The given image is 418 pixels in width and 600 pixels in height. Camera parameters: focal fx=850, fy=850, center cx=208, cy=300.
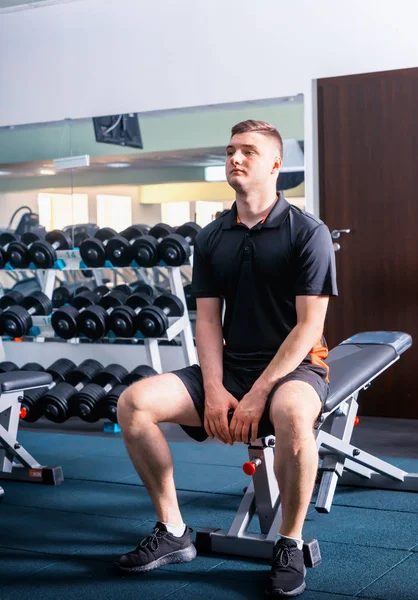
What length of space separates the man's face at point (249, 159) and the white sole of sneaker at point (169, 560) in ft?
3.37

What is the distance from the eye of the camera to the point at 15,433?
3.34 meters

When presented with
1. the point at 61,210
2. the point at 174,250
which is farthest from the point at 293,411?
the point at 61,210

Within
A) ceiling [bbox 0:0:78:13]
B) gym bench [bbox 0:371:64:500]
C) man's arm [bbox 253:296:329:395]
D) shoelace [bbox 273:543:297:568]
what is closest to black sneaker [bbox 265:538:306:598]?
shoelace [bbox 273:543:297:568]

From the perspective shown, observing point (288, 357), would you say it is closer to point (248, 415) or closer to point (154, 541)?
point (248, 415)

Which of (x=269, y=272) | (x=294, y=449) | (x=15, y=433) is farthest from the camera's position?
(x=15, y=433)

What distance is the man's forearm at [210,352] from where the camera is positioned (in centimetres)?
234

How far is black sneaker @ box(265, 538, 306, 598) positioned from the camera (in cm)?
208

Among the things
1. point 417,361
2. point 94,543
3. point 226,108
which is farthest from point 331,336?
point 94,543

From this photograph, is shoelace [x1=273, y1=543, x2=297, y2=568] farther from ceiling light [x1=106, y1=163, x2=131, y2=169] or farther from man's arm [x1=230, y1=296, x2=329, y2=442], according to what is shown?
ceiling light [x1=106, y1=163, x2=131, y2=169]

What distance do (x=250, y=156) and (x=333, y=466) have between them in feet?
3.75

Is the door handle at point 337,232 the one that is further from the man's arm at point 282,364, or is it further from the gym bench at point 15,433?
the man's arm at point 282,364

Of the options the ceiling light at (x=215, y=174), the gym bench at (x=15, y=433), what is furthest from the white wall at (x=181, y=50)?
the gym bench at (x=15, y=433)

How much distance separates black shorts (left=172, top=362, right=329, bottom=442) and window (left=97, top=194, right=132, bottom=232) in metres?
2.97

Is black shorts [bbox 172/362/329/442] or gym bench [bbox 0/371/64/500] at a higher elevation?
black shorts [bbox 172/362/329/442]
